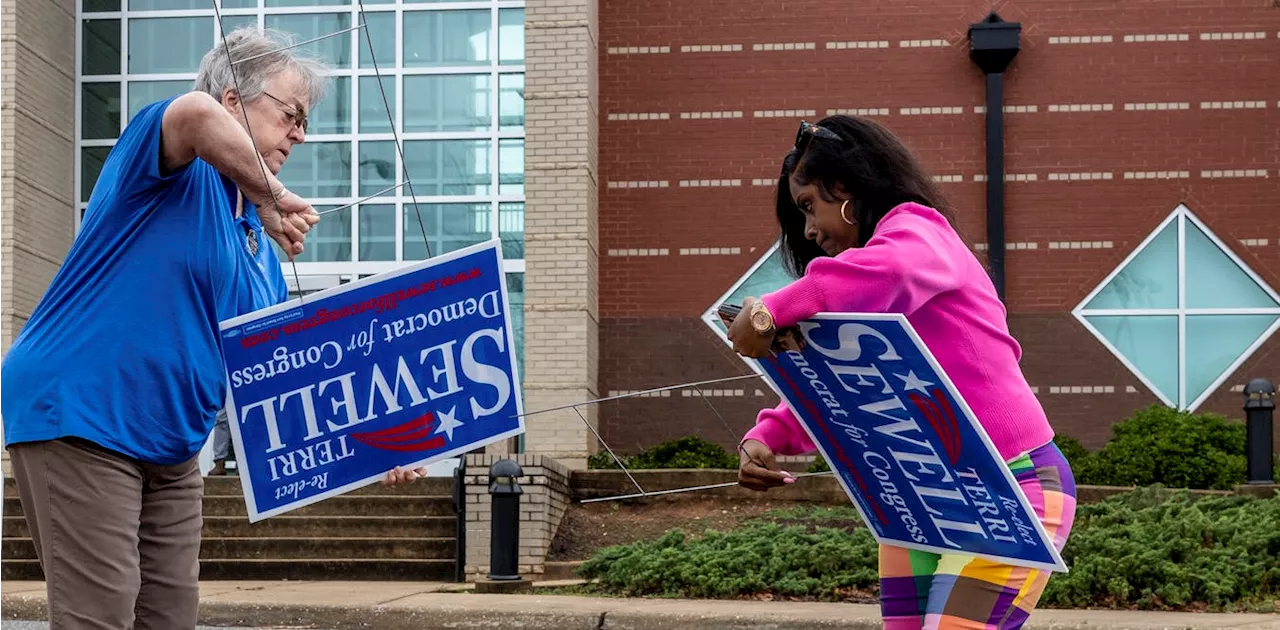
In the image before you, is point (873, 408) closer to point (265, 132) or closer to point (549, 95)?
point (265, 132)

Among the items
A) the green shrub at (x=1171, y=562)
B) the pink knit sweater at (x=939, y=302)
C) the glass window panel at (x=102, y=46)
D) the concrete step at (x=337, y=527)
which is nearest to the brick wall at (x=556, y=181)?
the concrete step at (x=337, y=527)

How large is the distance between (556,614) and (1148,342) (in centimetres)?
1120

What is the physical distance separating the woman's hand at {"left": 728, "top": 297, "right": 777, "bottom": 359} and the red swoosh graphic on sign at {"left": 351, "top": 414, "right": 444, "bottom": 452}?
34.8 inches

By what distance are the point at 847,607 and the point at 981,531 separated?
6.74 meters

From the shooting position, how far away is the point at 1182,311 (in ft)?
60.8

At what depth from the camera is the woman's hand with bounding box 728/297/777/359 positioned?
3.30 m

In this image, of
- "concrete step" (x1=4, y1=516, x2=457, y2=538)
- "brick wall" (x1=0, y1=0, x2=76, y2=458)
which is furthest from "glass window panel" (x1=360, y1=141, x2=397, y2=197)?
"concrete step" (x1=4, y1=516, x2=457, y2=538)

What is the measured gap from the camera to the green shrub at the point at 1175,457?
15.2m

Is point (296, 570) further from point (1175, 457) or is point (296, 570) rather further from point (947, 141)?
point (947, 141)

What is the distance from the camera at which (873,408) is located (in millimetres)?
3426

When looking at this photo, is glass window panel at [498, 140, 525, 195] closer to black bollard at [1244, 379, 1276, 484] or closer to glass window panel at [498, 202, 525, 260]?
glass window panel at [498, 202, 525, 260]

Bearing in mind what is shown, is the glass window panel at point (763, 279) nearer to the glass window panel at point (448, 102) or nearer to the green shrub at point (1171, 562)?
the glass window panel at point (448, 102)

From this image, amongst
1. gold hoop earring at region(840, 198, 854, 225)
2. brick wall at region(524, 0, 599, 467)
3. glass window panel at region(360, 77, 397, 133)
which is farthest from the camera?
glass window panel at region(360, 77, 397, 133)

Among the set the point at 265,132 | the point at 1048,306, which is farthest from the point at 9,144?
the point at 265,132
